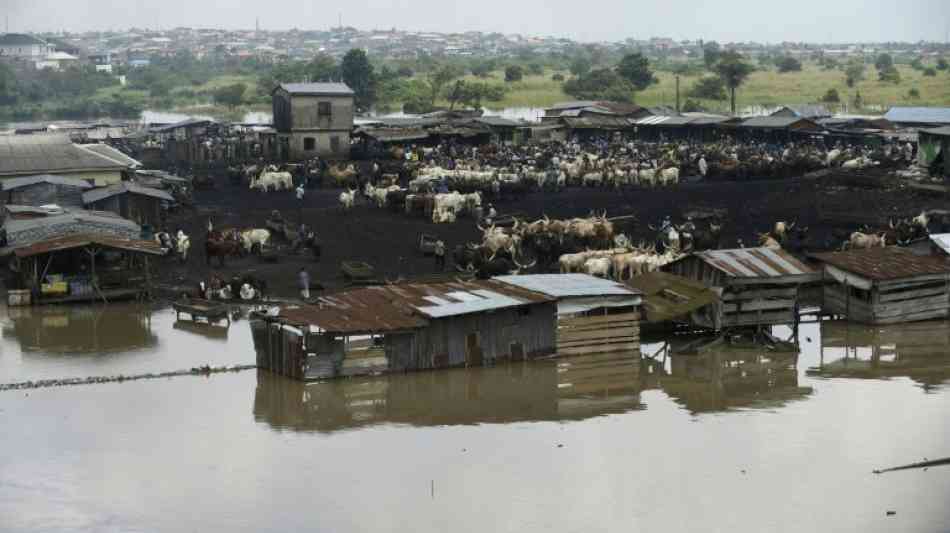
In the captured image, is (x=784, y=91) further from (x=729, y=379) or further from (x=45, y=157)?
(x=729, y=379)

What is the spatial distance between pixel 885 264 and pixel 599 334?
5.77 m

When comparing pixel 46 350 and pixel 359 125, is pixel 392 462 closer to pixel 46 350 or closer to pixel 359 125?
pixel 46 350

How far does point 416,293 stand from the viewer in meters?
22.9

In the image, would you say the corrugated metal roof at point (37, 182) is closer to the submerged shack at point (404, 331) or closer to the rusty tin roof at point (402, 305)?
the submerged shack at point (404, 331)

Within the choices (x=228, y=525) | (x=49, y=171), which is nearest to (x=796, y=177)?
(x=49, y=171)

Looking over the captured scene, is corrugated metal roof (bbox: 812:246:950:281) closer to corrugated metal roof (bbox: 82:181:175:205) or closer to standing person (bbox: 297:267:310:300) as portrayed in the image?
standing person (bbox: 297:267:310:300)

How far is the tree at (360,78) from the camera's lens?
8719 centimetres

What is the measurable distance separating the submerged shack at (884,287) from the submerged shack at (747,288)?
1.19m

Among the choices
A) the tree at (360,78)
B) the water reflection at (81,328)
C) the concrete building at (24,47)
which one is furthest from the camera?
the concrete building at (24,47)

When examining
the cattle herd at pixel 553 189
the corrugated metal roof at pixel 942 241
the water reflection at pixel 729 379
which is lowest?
the water reflection at pixel 729 379

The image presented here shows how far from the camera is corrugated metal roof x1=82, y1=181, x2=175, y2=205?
35719mm

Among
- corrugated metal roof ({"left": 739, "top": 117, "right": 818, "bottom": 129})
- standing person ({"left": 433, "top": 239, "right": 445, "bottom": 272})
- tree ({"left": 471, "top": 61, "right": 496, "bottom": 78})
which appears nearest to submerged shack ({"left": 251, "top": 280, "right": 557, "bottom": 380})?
standing person ({"left": 433, "top": 239, "right": 445, "bottom": 272})

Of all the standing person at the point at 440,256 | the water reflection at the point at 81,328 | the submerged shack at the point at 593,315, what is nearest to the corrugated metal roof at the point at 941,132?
the standing person at the point at 440,256

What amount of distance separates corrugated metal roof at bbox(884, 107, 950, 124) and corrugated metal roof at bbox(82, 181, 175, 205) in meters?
32.5
